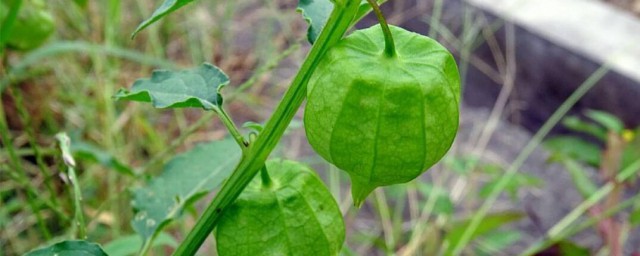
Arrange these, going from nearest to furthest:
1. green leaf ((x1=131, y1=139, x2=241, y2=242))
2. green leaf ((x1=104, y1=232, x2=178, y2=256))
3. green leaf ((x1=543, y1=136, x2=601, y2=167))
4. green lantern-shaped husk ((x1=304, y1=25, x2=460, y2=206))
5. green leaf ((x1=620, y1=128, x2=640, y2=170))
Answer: green lantern-shaped husk ((x1=304, y1=25, x2=460, y2=206))
green leaf ((x1=131, y1=139, x2=241, y2=242))
green leaf ((x1=104, y1=232, x2=178, y2=256))
green leaf ((x1=620, y1=128, x2=640, y2=170))
green leaf ((x1=543, y1=136, x2=601, y2=167))

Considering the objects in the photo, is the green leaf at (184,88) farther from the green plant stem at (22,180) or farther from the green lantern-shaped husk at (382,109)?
the green plant stem at (22,180)

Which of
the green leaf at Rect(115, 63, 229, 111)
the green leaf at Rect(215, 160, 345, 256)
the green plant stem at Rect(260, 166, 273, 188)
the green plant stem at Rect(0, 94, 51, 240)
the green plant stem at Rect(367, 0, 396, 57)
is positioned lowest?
the green plant stem at Rect(0, 94, 51, 240)

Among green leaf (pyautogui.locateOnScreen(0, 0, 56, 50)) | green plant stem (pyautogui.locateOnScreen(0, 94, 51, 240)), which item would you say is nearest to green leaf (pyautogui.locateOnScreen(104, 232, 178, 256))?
green plant stem (pyautogui.locateOnScreen(0, 94, 51, 240))

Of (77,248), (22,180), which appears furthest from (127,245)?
(77,248)

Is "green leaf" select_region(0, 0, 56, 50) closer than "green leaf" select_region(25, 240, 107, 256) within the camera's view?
No

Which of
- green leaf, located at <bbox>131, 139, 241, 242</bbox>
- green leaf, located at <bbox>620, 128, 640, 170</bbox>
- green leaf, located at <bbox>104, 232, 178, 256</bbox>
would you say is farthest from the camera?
green leaf, located at <bbox>620, 128, 640, 170</bbox>

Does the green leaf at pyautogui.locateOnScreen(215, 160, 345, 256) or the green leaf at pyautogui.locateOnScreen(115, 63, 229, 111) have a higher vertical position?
the green leaf at pyautogui.locateOnScreen(115, 63, 229, 111)

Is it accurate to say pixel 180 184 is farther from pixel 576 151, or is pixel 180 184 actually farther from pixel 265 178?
pixel 576 151

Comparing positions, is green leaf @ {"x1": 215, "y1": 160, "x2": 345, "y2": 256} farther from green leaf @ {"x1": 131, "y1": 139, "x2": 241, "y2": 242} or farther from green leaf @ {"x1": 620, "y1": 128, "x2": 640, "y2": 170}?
green leaf @ {"x1": 620, "y1": 128, "x2": 640, "y2": 170}

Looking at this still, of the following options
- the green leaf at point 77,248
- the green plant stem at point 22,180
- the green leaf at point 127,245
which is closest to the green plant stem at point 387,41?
the green leaf at point 77,248
